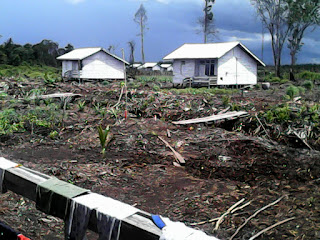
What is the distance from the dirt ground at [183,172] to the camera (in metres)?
5.05

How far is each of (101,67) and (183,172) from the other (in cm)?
3343

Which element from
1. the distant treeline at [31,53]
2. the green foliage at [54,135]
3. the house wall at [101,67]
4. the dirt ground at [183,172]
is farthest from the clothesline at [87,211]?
the distant treeline at [31,53]

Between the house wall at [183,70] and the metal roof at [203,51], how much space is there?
594 mm

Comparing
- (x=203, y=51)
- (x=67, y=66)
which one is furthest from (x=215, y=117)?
(x=67, y=66)

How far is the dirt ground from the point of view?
5.05 metres

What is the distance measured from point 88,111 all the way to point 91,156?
5815mm

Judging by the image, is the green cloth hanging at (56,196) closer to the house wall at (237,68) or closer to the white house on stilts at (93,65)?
the house wall at (237,68)

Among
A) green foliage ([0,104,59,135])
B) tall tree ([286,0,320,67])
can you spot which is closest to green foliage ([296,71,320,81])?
tall tree ([286,0,320,67])

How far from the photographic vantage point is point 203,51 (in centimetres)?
3534

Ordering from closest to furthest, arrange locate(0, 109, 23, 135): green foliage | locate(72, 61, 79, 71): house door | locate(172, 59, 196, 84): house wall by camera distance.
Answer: locate(0, 109, 23, 135): green foliage
locate(172, 59, 196, 84): house wall
locate(72, 61, 79, 71): house door

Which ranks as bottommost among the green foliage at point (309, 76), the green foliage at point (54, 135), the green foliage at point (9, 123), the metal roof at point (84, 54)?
the green foliage at point (54, 135)

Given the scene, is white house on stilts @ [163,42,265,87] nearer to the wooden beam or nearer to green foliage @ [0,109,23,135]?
green foliage @ [0,109,23,135]

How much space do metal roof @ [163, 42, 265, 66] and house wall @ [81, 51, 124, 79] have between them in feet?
22.8

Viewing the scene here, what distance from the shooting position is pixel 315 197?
5773mm
